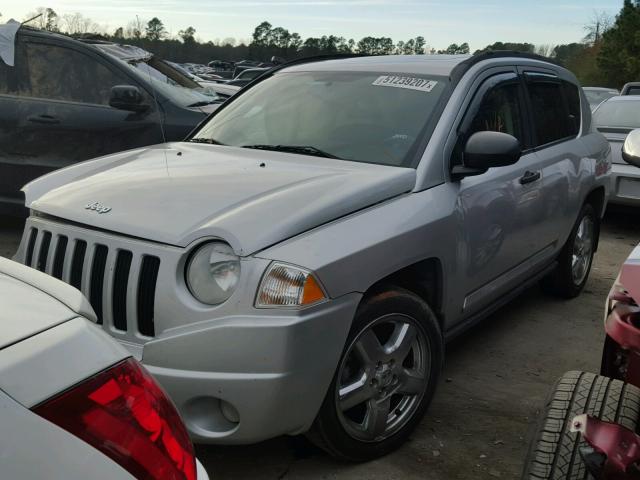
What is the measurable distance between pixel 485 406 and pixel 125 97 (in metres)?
3.71

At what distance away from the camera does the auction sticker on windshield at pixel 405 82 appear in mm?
3646

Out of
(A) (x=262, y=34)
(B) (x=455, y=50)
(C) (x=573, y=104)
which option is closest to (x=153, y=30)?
(B) (x=455, y=50)

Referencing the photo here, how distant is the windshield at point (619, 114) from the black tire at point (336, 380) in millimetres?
6531

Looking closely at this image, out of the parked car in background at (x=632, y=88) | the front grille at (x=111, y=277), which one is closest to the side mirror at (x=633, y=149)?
the front grille at (x=111, y=277)

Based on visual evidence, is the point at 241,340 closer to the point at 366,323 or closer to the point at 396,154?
the point at 366,323

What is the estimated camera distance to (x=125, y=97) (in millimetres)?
5496

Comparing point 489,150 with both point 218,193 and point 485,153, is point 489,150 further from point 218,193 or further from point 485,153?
point 218,193

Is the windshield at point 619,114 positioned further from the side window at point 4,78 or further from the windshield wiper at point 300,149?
the side window at point 4,78

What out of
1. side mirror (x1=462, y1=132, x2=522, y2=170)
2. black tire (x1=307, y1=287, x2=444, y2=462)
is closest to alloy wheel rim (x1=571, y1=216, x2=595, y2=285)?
side mirror (x1=462, y1=132, x2=522, y2=170)

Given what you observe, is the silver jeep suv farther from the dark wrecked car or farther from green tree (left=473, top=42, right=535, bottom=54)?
the dark wrecked car

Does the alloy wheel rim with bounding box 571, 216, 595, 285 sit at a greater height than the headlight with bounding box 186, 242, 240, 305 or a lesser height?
lesser

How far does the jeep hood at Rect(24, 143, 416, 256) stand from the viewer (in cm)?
259

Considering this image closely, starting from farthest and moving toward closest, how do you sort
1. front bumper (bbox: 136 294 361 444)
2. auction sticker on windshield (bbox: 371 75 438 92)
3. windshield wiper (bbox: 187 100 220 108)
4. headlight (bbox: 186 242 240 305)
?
windshield wiper (bbox: 187 100 220 108), auction sticker on windshield (bbox: 371 75 438 92), headlight (bbox: 186 242 240 305), front bumper (bbox: 136 294 361 444)

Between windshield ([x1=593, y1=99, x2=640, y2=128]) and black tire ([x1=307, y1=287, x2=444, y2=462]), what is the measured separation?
6531 millimetres
